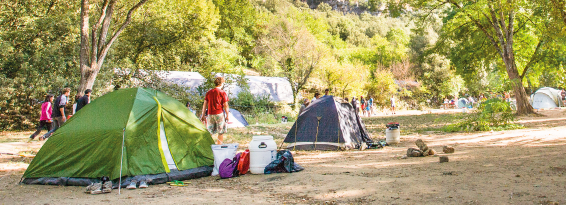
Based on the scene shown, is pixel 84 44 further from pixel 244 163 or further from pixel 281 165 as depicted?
pixel 281 165

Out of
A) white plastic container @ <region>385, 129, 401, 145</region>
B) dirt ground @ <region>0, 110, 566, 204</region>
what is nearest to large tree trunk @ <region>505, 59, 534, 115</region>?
white plastic container @ <region>385, 129, 401, 145</region>

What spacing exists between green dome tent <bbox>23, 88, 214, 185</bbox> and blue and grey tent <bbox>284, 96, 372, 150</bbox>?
11.2 ft

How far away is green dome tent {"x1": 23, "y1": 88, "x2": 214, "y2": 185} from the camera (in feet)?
20.5

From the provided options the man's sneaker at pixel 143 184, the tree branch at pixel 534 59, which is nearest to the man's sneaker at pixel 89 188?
the man's sneaker at pixel 143 184

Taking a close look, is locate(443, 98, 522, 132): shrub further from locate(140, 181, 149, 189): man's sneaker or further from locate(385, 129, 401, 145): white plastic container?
locate(140, 181, 149, 189): man's sneaker

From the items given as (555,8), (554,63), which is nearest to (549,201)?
(555,8)

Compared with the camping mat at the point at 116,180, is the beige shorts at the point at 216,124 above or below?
above

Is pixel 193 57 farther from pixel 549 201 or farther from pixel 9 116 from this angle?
pixel 549 201

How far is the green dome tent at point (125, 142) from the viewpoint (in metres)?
6.24

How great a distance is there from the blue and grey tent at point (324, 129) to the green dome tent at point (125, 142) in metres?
3.41

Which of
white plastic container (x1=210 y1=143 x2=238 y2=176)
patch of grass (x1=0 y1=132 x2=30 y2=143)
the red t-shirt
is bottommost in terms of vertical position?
white plastic container (x1=210 y1=143 x2=238 y2=176)

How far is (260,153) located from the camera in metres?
6.95

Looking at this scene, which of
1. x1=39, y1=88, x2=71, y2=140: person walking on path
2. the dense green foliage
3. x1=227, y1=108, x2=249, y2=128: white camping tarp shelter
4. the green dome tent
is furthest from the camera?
x1=227, y1=108, x2=249, y2=128: white camping tarp shelter

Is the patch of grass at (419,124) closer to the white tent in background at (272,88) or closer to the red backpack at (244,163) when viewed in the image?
the white tent in background at (272,88)
